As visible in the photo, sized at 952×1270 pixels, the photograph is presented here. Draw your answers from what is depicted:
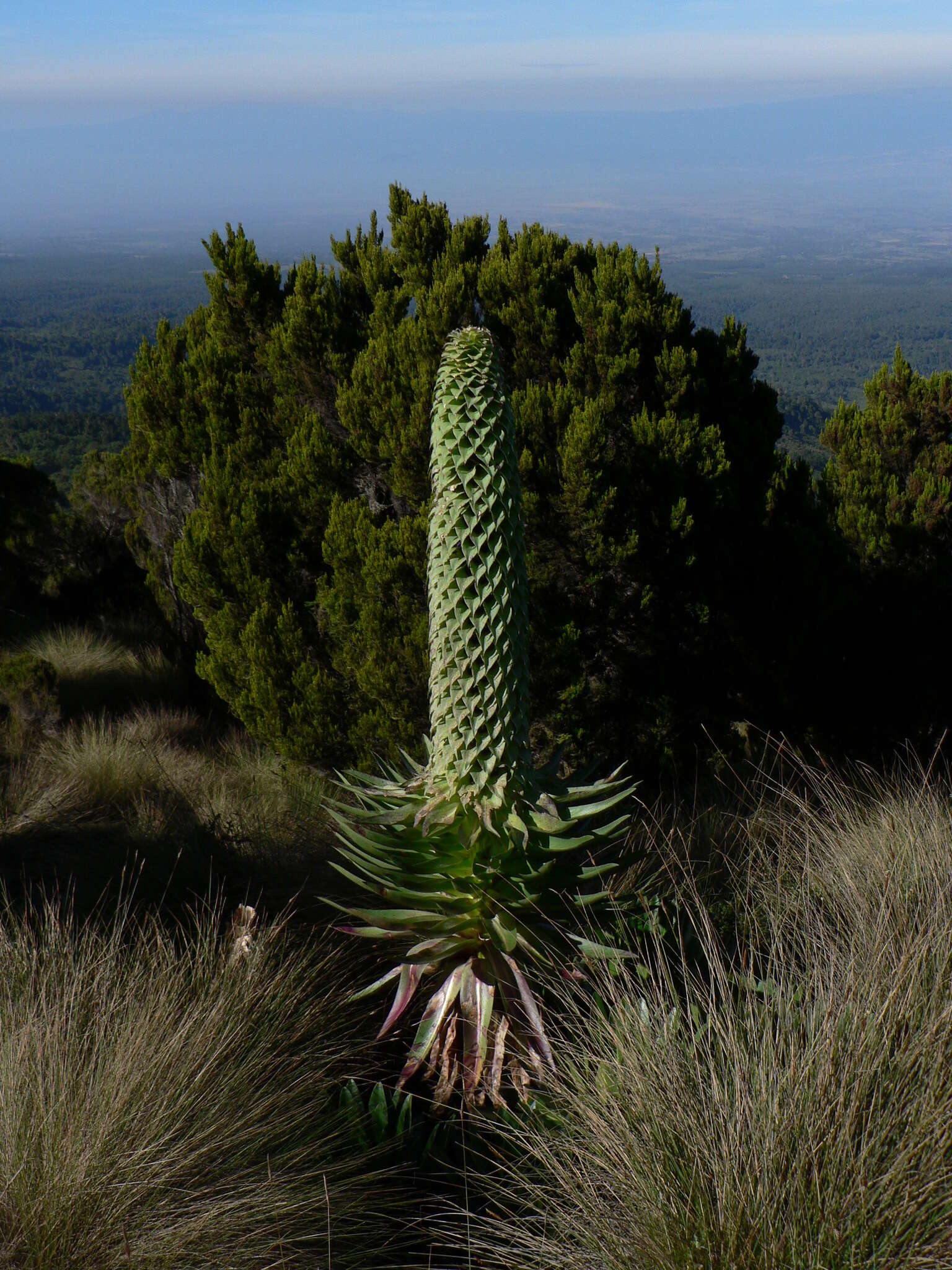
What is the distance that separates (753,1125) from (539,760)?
3805mm

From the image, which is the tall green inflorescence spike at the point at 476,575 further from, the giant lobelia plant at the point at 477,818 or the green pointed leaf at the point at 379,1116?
the green pointed leaf at the point at 379,1116

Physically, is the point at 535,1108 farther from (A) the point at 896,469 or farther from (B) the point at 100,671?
(A) the point at 896,469

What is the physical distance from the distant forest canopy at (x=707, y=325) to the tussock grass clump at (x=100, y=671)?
1342 centimetres

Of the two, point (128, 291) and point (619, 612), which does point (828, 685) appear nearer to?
point (619, 612)

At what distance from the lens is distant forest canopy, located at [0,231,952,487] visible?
3488cm

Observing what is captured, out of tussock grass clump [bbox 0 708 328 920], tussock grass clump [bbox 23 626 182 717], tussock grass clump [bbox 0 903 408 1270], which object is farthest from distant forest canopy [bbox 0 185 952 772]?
tussock grass clump [bbox 0 903 408 1270]

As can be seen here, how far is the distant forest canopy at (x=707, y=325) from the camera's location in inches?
1373

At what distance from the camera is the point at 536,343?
5898mm

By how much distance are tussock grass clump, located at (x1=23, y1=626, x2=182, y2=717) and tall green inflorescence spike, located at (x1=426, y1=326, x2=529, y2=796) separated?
506cm

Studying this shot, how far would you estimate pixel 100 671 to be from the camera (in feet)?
26.2

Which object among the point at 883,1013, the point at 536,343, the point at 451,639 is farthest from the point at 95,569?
the point at 883,1013

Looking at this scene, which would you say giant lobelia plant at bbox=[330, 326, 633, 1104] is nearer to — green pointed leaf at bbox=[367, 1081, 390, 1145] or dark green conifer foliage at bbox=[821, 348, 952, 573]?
green pointed leaf at bbox=[367, 1081, 390, 1145]

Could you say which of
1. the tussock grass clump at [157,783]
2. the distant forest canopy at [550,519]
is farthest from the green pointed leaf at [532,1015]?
the distant forest canopy at [550,519]

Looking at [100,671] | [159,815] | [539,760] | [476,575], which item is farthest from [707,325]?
[476,575]
